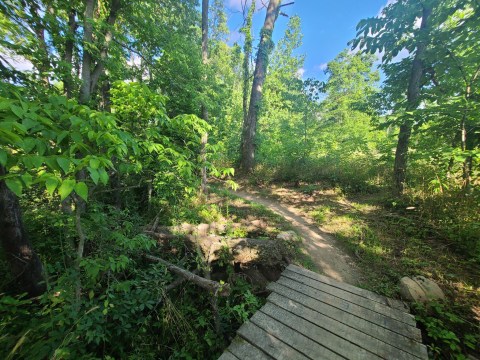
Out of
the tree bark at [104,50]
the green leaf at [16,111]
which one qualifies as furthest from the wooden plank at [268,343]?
the tree bark at [104,50]

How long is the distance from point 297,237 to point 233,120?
13889mm

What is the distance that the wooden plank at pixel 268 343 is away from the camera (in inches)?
87.0

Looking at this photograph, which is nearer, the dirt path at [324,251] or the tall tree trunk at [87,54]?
the dirt path at [324,251]

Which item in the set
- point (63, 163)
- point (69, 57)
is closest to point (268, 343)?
point (63, 163)

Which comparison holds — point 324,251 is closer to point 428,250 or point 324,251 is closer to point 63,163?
point 428,250

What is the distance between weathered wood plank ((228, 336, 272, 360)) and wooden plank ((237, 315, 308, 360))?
0.04m

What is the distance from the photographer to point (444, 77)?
5.72 meters

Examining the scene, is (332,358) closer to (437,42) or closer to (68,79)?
(68,79)

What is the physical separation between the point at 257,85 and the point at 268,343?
1074 cm

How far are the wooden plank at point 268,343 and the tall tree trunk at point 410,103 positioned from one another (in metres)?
6.01

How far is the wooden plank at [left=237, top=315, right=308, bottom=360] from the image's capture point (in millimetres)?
2209

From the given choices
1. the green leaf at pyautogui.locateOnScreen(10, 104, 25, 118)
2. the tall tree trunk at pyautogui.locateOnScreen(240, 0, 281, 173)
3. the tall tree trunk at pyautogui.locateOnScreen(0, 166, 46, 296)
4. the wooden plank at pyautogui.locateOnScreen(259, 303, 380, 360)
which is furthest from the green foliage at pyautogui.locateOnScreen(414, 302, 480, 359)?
the tall tree trunk at pyautogui.locateOnScreen(240, 0, 281, 173)

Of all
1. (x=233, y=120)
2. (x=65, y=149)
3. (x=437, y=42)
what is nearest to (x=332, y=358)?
(x=65, y=149)

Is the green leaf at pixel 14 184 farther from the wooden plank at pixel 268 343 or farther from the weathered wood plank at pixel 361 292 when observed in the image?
the weathered wood plank at pixel 361 292
